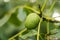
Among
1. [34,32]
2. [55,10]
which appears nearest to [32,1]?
[55,10]

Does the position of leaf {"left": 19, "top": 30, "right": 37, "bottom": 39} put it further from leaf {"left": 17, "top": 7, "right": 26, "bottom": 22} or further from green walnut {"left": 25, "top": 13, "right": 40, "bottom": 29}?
leaf {"left": 17, "top": 7, "right": 26, "bottom": 22}

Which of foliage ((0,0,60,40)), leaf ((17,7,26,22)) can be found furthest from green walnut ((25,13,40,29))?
leaf ((17,7,26,22))

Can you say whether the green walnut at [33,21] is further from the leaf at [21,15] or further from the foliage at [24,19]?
the leaf at [21,15]

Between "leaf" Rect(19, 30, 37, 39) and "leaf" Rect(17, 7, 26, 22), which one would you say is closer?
"leaf" Rect(19, 30, 37, 39)

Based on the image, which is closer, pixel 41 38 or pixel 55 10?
pixel 41 38

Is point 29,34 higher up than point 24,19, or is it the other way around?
point 24,19

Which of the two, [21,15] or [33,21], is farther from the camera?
[21,15]

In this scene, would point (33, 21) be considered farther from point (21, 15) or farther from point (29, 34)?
point (21, 15)

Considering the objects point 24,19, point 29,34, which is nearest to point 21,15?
point 24,19

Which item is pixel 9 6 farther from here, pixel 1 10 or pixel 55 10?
pixel 55 10

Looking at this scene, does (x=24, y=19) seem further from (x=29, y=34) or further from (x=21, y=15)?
(x=29, y=34)

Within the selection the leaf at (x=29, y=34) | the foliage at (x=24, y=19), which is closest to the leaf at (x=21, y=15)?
the foliage at (x=24, y=19)
